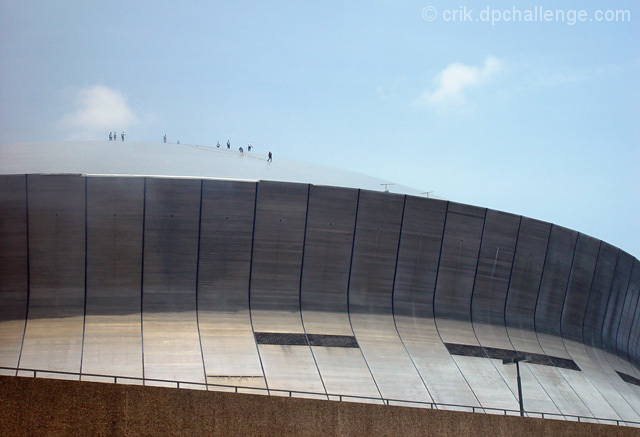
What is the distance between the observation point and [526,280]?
115 feet

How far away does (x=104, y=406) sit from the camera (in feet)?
44.0

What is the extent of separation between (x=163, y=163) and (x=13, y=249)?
27.9ft

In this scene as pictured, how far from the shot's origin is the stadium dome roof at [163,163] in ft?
103

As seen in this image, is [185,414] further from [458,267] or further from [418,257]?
[458,267]

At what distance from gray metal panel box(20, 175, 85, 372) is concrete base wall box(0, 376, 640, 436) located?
13.9m

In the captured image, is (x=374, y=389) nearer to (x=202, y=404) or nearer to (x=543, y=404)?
(x=543, y=404)

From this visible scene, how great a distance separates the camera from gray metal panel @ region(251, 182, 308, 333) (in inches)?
1172

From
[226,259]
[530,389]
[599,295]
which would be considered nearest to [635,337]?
[599,295]

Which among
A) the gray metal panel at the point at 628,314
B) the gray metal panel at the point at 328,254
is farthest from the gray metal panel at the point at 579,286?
the gray metal panel at the point at 328,254

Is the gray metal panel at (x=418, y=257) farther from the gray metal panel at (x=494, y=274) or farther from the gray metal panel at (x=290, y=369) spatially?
the gray metal panel at (x=290, y=369)

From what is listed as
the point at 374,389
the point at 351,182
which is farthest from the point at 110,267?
the point at 351,182

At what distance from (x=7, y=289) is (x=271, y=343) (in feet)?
31.0

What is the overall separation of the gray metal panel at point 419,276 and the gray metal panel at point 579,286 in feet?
27.3

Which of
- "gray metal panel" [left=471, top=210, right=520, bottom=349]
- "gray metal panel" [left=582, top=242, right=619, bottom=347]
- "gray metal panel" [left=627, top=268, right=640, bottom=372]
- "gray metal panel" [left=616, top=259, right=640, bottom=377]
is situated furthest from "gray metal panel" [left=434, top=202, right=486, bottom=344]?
"gray metal panel" [left=627, top=268, right=640, bottom=372]
